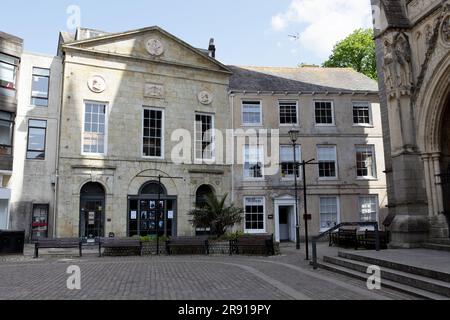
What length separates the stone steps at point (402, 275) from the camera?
8.05 metres

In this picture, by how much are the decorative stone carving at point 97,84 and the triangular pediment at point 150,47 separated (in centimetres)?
149

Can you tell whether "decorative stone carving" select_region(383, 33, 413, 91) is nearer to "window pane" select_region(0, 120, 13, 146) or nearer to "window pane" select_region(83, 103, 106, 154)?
"window pane" select_region(83, 103, 106, 154)

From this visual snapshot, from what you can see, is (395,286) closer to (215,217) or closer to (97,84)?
(215,217)

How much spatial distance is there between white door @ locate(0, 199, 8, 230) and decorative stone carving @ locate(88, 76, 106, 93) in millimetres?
7423

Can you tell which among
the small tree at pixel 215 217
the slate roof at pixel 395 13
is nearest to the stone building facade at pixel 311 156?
the small tree at pixel 215 217

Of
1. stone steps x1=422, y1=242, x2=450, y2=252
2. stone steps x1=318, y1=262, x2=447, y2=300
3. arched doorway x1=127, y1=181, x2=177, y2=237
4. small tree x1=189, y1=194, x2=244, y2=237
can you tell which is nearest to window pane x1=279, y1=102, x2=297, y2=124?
arched doorway x1=127, y1=181, x2=177, y2=237

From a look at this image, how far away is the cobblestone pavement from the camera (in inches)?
336

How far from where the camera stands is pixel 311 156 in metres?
26.7

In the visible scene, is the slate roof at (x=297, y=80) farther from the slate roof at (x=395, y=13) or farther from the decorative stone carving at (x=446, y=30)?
the decorative stone carving at (x=446, y=30)

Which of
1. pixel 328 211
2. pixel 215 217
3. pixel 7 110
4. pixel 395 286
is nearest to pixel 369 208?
pixel 328 211

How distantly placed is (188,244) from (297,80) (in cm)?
1576

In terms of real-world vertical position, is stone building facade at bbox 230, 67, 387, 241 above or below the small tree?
above

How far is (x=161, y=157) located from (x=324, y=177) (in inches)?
409

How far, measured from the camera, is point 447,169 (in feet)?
48.4
